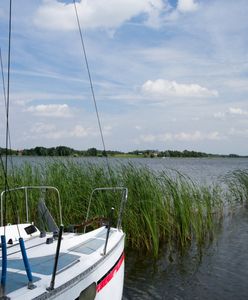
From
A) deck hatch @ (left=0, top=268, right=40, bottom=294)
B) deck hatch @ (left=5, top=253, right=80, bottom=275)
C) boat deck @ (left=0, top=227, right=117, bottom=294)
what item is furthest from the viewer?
deck hatch @ (left=5, top=253, right=80, bottom=275)

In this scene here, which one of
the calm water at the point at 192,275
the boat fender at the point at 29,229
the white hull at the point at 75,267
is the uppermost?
the boat fender at the point at 29,229

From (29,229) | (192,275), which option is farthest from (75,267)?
(192,275)

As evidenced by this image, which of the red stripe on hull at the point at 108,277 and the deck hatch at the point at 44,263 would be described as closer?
the deck hatch at the point at 44,263

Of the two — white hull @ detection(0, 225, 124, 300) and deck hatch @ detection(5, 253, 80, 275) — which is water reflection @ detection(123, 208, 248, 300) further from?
deck hatch @ detection(5, 253, 80, 275)

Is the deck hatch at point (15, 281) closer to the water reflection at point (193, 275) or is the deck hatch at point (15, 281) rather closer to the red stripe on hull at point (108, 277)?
the red stripe on hull at point (108, 277)

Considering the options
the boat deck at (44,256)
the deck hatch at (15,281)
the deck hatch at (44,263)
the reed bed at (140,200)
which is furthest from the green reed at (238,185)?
the deck hatch at (15,281)

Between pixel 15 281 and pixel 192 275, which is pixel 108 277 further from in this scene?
pixel 192 275

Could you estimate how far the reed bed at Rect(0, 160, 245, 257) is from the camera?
8.38 meters

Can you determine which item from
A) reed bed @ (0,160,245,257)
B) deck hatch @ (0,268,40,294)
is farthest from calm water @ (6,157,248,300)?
deck hatch @ (0,268,40,294)

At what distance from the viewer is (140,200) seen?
8.54 meters

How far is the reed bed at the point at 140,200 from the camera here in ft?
27.5

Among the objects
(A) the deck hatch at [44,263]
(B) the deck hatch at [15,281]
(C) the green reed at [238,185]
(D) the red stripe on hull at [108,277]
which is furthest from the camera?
(C) the green reed at [238,185]

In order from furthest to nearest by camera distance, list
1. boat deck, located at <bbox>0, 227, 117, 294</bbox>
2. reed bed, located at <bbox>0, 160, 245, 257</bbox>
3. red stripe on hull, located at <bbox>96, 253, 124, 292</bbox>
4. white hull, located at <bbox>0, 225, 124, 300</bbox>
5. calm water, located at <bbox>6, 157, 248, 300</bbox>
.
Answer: reed bed, located at <bbox>0, 160, 245, 257</bbox>, calm water, located at <bbox>6, 157, 248, 300</bbox>, red stripe on hull, located at <bbox>96, 253, 124, 292</bbox>, boat deck, located at <bbox>0, 227, 117, 294</bbox>, white hull, located at <bbox>0, 225, 124, 300</bbox>

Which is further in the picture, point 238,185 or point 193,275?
point 238,185
